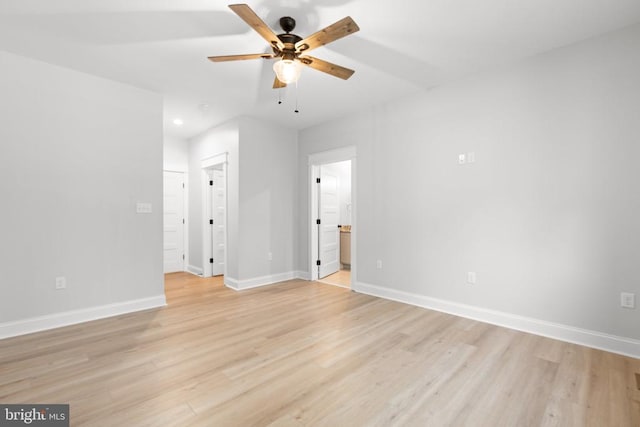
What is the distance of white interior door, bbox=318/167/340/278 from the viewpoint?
18.1ft

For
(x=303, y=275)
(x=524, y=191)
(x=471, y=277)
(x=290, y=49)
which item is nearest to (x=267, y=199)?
(x=303, y=275)

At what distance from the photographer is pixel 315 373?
2250mm

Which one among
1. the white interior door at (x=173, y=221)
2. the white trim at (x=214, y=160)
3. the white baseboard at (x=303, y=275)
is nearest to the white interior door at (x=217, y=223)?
the white trim at (x=214, y=160)

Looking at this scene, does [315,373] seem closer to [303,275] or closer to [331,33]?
[331,33]

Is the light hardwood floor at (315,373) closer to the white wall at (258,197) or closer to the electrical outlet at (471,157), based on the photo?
the white wall at (258,197)

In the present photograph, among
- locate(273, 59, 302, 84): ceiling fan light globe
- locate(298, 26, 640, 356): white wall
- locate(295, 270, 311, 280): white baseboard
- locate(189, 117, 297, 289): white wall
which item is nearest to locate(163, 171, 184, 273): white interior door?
locate(189, 117, 297, 289): white wall

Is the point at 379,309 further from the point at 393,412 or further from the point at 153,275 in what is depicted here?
the point at 153,275

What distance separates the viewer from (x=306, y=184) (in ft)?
17.9

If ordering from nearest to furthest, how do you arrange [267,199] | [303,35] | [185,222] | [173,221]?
[303,35], [267,199], [173,221], [185,222]

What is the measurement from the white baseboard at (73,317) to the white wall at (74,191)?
20 millimetres

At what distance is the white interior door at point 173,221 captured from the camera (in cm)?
621

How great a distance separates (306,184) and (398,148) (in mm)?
1922

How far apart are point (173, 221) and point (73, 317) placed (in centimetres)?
325

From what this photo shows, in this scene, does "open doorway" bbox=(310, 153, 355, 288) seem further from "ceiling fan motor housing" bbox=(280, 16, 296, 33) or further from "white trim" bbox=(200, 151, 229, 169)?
"ceiling fan motor housing" bbox=(280, 16, 296, 33)
